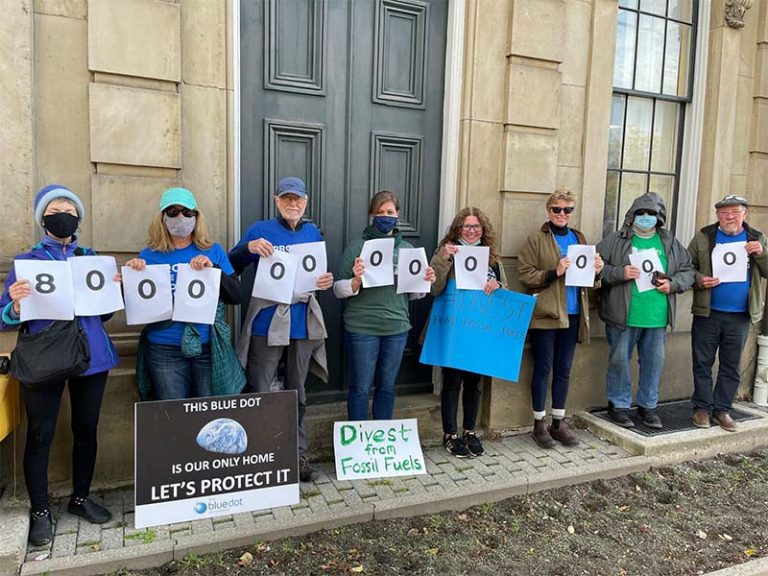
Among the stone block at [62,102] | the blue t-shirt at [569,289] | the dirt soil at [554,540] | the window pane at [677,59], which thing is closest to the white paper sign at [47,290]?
the stone block at [62,102]

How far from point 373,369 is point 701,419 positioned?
3257mm

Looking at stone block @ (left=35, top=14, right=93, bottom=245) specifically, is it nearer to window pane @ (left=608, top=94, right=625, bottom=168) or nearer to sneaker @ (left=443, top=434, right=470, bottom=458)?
sneaker @ (left=443, top=434, right=470, bottom=458)

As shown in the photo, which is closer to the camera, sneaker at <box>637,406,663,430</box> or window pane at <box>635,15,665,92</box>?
sneaker at <box>637,406,663,430</box>

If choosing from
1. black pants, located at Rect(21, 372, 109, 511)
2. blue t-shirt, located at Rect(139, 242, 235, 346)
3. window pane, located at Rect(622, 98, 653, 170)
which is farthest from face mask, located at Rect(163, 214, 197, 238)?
window pane, located at Rect(622, 98, 653, 170)

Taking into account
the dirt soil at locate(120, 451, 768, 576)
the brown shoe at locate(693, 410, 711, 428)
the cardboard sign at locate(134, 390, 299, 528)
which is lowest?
the dirt soil at locate(120, 451, 768, 576)

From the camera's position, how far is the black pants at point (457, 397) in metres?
4.80

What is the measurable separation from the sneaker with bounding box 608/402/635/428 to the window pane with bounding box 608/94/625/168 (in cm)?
249

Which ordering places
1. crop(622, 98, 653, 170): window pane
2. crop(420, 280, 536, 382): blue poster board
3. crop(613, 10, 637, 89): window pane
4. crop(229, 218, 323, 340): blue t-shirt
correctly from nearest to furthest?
crop(229, 218, 323, 340): blue t-shirt → crop(420, 280, 536, 382): blue poster board → crop(613, 10, 637, 89): window pane → crop(622, 98, 653, 170): window pane

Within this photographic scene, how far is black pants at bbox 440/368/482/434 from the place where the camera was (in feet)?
15.8

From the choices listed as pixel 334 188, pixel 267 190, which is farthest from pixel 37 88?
pixel 334 188

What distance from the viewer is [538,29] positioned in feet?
16.9

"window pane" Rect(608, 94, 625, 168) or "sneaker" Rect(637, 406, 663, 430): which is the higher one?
"window pane" Rect(608, 94, 625, 168)

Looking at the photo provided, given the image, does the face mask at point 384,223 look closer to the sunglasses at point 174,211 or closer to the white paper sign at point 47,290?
the sunglasses at point 174,211

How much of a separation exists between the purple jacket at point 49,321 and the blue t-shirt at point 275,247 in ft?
2.92
